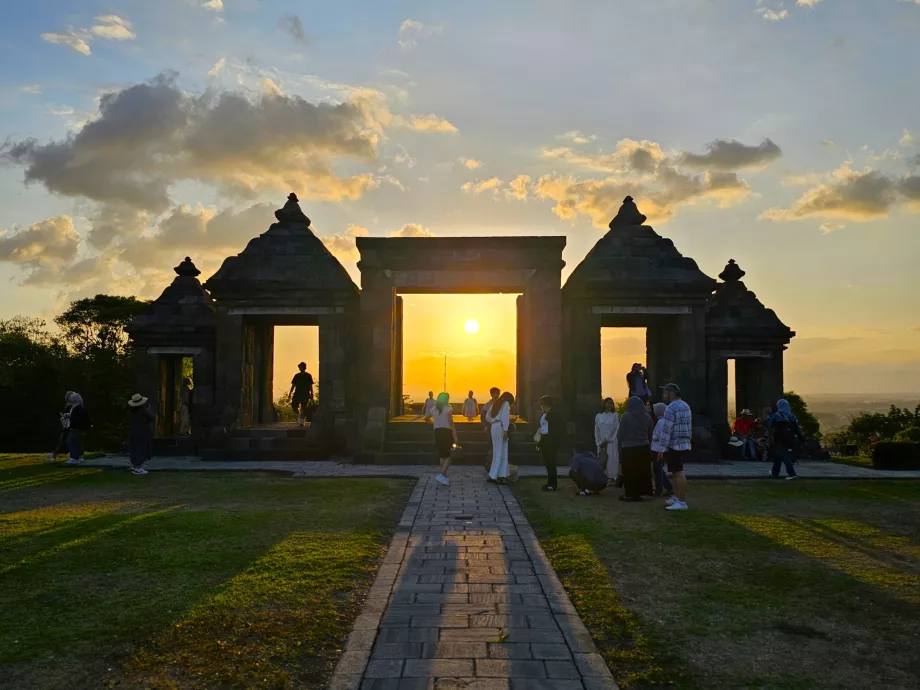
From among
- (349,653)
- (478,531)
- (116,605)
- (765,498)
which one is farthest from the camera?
(765,498)

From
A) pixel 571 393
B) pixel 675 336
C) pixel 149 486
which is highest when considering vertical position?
pixel 675 336

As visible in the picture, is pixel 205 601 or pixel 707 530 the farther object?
pixel 707 530

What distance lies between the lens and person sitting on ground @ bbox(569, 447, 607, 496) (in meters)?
12.9

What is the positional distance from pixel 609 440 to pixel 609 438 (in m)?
0.04

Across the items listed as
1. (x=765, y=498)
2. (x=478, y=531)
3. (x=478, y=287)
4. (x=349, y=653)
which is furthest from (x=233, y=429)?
(x=349, y=653)

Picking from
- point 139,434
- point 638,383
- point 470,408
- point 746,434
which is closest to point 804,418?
point 746,434

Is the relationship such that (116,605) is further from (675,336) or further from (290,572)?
(675,336)

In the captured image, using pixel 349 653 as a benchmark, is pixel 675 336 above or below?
above

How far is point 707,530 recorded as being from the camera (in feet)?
31.0

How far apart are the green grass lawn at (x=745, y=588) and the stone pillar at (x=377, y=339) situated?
878 centimetres

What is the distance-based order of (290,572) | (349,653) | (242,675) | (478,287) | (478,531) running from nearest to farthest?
(242,675) < (349,653) < (290,572) < (478,531) < (478,287)

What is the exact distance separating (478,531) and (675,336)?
1346 cm

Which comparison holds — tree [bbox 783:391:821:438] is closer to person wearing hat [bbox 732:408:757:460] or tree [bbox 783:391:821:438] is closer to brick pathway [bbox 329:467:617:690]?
person wearing hat [bbox 732:408:757:460]

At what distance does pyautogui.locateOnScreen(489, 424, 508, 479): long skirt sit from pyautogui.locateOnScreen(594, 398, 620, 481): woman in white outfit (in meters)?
1.84
